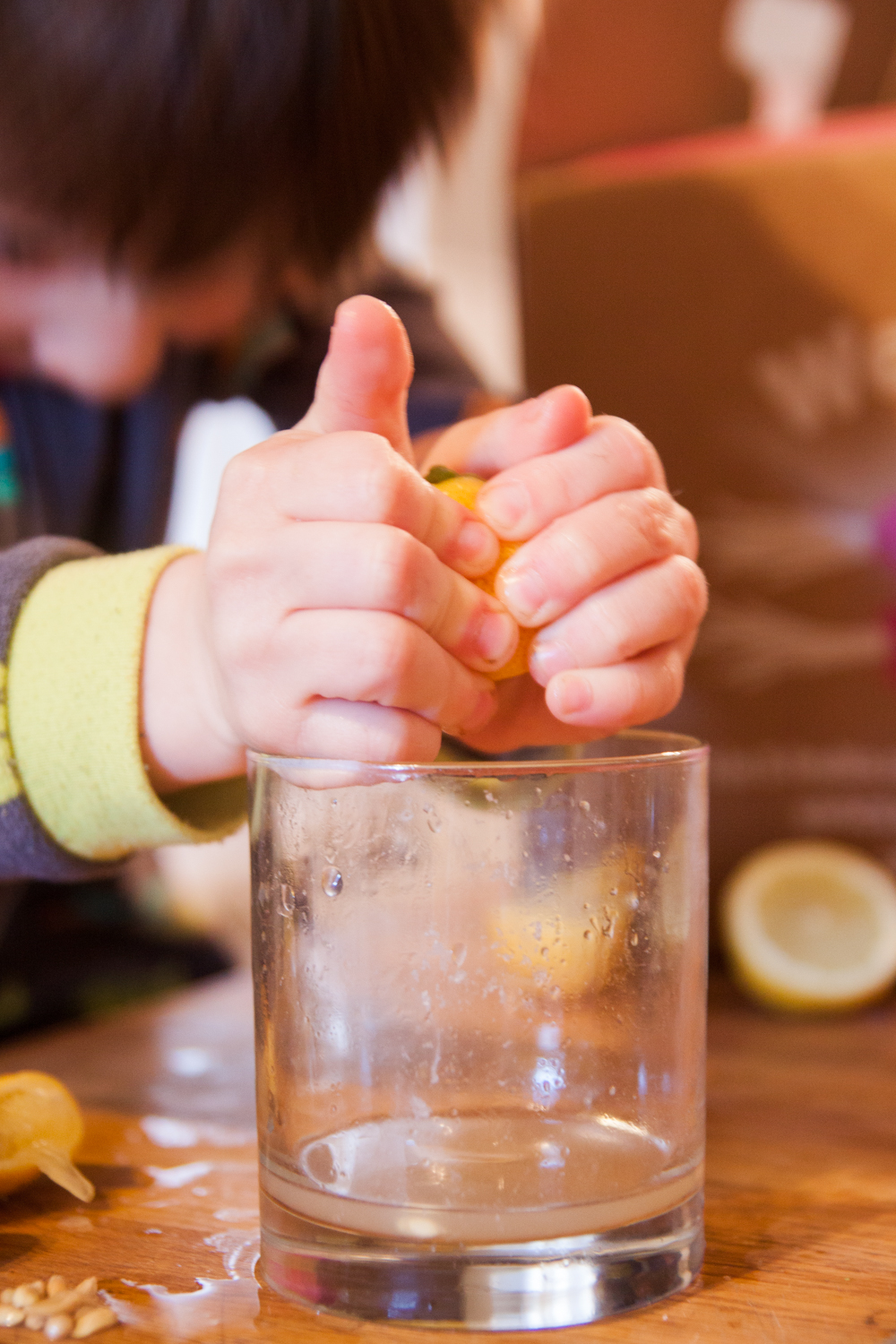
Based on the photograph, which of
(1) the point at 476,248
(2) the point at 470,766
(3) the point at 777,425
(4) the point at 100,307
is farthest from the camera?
(1) the point at 476,248

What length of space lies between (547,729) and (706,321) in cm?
48

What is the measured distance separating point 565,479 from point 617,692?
0.08 metres

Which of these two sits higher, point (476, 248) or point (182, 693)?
point (476, 248)

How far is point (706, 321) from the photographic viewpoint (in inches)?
32.8

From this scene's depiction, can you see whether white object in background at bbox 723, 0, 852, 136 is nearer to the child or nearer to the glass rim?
the child

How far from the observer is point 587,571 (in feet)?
1.34

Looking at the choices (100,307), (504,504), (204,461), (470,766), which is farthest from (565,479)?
(204,461)

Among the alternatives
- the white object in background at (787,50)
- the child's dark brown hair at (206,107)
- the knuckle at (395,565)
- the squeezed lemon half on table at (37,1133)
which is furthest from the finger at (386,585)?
the white object in background at (787,50)

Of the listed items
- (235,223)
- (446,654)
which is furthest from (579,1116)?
(235,223)

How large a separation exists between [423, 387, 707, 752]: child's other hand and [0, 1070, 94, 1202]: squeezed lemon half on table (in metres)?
0.22

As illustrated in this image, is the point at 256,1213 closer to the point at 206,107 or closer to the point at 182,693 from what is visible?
the point at 182,693

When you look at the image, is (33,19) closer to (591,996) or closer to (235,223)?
(235,223)

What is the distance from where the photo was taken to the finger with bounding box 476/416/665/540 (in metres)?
0.41

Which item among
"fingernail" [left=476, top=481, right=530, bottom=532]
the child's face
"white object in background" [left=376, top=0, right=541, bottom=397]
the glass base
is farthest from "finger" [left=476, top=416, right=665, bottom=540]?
"white object in background" [left=376, top=0, right=541, bottom=397]
